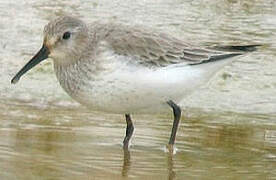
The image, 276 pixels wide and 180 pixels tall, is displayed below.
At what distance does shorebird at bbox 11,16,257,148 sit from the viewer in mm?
6676

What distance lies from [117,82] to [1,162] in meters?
1.01

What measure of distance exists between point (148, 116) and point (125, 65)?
1084 mm

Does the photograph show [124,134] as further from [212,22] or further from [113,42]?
[212,22]

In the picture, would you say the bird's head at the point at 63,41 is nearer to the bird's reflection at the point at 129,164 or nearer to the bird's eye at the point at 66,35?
the bird's eye at the point at 66,35

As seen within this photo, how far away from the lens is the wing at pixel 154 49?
6926 mm

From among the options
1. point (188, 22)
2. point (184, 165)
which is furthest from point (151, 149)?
point (188, 22)

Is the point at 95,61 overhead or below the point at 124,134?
overhead

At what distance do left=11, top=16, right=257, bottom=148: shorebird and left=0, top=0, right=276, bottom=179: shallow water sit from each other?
32cm

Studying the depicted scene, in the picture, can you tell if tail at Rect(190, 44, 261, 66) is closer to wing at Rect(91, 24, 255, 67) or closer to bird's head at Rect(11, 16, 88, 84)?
wing at Rect(91, 24, 255, 67)

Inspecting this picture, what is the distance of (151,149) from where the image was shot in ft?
22.6

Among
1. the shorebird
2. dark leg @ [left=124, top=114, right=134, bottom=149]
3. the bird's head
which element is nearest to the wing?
the shorebird

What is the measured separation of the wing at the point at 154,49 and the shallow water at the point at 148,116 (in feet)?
2.00

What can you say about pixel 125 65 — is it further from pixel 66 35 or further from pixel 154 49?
pixel 66 35

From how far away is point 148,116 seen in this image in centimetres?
775
